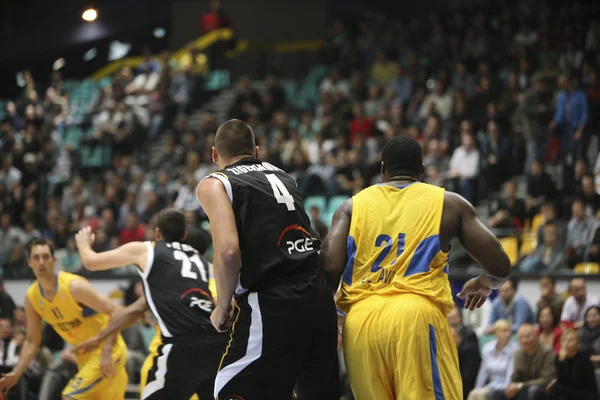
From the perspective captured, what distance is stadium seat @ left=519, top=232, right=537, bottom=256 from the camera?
12.6 metres

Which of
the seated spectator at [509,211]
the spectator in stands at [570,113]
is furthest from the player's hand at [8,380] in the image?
the spectator in stands at [570,113]

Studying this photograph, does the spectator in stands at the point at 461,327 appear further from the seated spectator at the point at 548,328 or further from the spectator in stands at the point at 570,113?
the spectator in stands at the point at 570,113

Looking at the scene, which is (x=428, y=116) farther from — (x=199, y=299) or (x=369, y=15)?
(x=199, y=299)

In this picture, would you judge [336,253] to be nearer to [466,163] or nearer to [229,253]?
[229,253]

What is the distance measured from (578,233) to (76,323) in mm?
7286

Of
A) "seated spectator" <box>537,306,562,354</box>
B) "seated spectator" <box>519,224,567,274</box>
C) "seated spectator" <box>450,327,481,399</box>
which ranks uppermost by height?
"seated spectator" <box>519,224,567,274</box>

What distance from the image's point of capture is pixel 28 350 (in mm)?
7633

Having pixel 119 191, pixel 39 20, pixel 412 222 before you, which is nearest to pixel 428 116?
pixel 119 191

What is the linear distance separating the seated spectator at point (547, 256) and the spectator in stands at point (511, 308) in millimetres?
928

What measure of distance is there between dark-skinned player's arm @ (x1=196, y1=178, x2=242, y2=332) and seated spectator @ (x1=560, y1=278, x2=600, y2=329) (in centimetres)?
672

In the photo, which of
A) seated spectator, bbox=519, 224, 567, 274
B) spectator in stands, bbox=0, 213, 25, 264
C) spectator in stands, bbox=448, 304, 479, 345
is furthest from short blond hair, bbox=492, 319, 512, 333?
spectator in stands, bbox=0, 213, 25, 264

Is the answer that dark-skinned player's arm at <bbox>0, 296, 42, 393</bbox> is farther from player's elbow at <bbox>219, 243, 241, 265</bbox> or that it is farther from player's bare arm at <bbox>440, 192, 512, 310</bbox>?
player's bare arm at <bbox>440, 192, 512, 310</bbox>

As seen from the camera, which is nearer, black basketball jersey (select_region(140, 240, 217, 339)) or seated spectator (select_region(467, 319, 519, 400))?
black basketball jersey (select_region(140, 240, 217, 339))

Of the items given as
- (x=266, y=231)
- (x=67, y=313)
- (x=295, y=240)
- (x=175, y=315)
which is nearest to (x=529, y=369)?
(x=175, y=315)
